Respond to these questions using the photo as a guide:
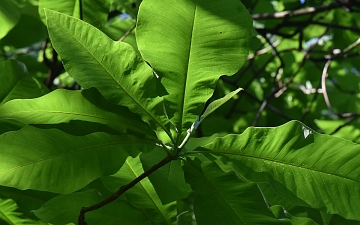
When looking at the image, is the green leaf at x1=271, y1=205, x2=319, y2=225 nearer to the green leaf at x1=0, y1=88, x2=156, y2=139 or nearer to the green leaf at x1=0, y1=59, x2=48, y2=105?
the green leaf at x1=0, y1=88, x2=156, y2=139

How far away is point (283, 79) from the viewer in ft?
8.11

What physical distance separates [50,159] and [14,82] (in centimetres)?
32

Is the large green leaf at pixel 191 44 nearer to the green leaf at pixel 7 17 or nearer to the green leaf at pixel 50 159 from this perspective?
the green leaf at pixel 50 159

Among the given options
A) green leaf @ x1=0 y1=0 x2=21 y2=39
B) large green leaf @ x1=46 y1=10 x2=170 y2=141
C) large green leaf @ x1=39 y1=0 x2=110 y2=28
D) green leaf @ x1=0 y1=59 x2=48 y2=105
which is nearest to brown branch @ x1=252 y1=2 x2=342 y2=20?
large green leaf @ x1=39 y1=0 x2=110 y2=28

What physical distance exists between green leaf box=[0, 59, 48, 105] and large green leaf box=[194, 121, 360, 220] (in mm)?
453

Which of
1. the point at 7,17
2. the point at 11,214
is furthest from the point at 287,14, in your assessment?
the point at 11,214

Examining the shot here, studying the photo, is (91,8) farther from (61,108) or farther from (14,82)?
(61,108)

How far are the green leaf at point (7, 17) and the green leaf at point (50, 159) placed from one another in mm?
557

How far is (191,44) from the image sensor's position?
31.7 inches

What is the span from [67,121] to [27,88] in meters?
0.30

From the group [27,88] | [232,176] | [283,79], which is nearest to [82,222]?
[232,176]

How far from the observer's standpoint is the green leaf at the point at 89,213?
918mm

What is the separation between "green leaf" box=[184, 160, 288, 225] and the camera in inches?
32.4

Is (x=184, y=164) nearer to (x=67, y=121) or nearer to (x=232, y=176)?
(x=232, y=176)
